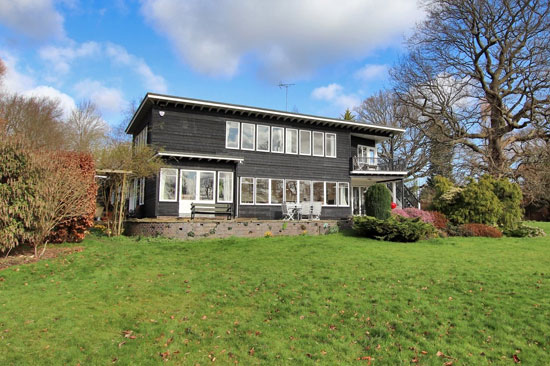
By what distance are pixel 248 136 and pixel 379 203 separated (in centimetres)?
753

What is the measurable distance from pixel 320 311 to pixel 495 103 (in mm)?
25941

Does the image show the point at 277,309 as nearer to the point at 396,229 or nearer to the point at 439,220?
the point at 396,229

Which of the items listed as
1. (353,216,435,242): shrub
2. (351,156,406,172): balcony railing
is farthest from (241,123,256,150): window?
(353,216,435,242): shrub

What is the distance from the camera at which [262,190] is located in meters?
18.8

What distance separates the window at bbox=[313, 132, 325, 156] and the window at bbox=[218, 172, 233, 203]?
5.37 meters

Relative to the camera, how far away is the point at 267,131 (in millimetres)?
19453

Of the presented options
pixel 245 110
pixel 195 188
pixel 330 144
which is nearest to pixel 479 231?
pixel 330 144

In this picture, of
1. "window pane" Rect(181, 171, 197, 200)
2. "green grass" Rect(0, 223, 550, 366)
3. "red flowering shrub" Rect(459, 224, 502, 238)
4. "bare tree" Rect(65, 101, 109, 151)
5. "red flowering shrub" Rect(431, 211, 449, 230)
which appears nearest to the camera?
"green grass" Rect(0, 223, 550, 366)

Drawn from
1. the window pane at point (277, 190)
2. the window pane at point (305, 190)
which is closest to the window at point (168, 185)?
the window pane at point (277, 190)

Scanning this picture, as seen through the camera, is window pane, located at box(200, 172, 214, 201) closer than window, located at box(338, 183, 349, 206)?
Yes

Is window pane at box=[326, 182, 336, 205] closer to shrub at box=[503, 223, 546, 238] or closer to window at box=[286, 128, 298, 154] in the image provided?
window at box=[286, 128, 298, 154]

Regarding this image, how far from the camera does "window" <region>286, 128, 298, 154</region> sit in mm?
19953

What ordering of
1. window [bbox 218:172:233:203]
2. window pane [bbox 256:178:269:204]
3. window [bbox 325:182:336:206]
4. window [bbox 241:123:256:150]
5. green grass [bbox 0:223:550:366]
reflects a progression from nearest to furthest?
green grass [bbox 0:223:550:366] < window [bbox 218:172:233:203] < window pane [bbox 256:178:269:204] < window [bbox 241:123:256:150] < window [bbox 325:182:336:206]

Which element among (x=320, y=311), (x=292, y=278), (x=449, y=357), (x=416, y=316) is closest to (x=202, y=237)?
(x=292, y=278)
